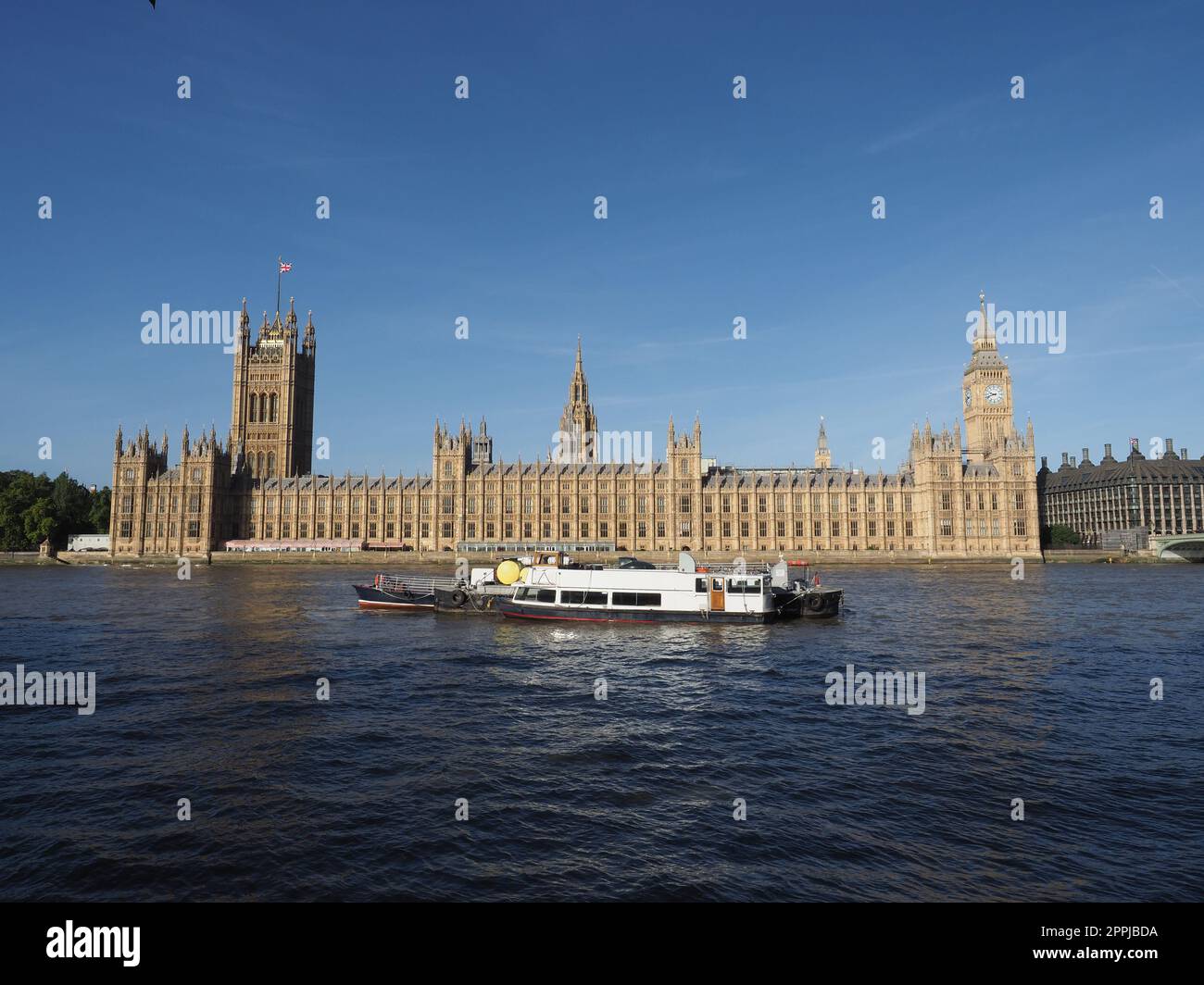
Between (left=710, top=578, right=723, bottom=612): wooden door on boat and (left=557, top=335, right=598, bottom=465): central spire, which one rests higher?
(left=557, top=335, right=598, bottom=465): central spire

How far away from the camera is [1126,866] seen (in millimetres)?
13312

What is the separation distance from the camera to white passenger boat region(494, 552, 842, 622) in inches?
1790

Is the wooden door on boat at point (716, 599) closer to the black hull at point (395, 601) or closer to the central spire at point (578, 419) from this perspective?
the black hull at point (395, 601)

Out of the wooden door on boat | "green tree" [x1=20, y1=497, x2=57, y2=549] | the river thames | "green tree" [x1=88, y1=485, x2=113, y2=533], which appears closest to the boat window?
the wooden door on boat

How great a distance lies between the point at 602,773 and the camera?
18125 mm

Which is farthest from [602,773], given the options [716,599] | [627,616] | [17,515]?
[17,515]

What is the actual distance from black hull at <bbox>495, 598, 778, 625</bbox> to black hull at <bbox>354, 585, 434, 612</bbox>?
10610 mm

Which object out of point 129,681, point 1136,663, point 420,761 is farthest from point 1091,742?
point 129,681

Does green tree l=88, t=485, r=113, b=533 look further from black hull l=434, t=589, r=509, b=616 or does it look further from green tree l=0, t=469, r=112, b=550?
black hull l=434, t=589, r=509, b=616

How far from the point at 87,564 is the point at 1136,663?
13494 cm

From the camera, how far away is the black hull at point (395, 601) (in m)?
54.4

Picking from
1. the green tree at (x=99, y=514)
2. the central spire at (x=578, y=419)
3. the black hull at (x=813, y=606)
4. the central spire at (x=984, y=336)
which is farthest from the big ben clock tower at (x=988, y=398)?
the green tree at (x=99, y=514)

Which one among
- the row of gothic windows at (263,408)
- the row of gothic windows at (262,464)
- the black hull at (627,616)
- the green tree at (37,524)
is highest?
the row of gothic windows at (263,408)
